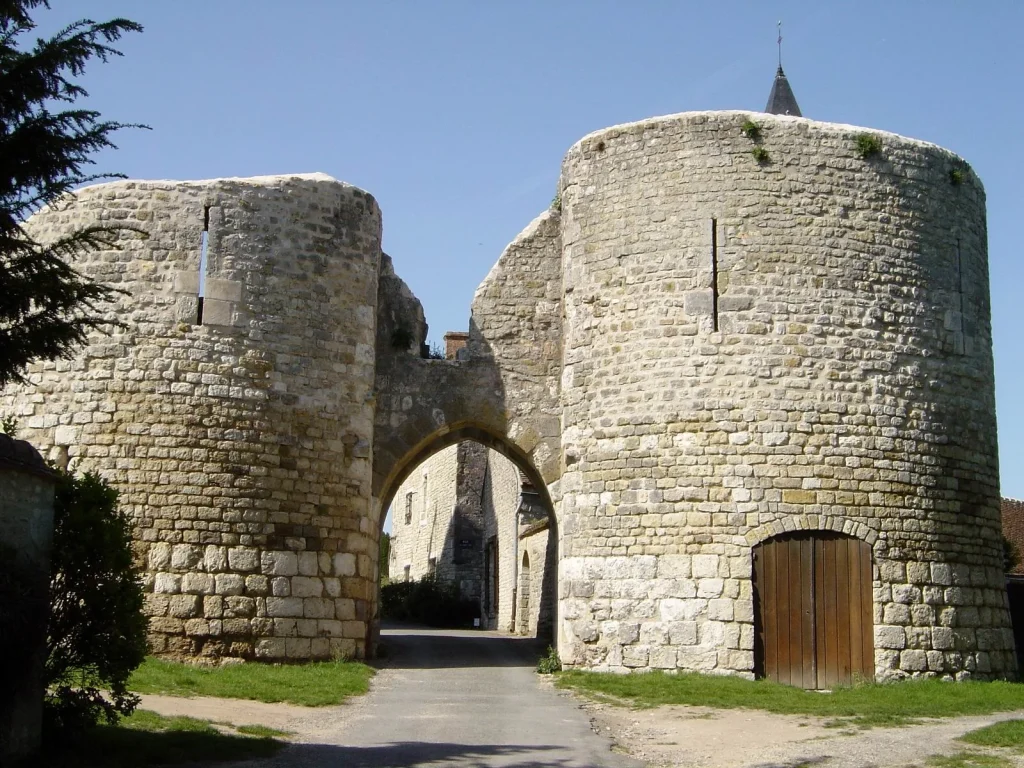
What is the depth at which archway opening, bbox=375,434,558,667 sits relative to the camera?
22047mm

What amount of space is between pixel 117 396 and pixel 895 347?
337 inches

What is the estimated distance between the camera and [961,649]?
517 inches

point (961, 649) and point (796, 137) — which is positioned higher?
point (796, 137)

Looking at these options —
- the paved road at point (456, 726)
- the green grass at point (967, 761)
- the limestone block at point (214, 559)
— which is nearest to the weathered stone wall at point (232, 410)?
the limestone block at point (214, 559)

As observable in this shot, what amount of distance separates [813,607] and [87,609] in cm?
781

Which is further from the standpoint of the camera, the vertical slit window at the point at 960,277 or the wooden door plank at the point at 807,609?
the vertical slit window at the point at 960,277

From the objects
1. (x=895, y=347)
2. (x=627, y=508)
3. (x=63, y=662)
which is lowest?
(x=63, y=662)

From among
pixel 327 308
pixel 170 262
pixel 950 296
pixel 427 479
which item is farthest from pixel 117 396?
pixel 427 479

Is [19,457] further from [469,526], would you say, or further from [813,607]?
[469,526]

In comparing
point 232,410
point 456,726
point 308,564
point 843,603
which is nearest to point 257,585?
point 308,564

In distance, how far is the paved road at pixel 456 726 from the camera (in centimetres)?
830

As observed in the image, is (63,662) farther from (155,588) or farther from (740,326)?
(740,326)

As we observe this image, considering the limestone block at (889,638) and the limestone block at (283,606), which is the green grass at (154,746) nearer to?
the limestone block at (283,606)

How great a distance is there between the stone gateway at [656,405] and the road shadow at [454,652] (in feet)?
3.55
